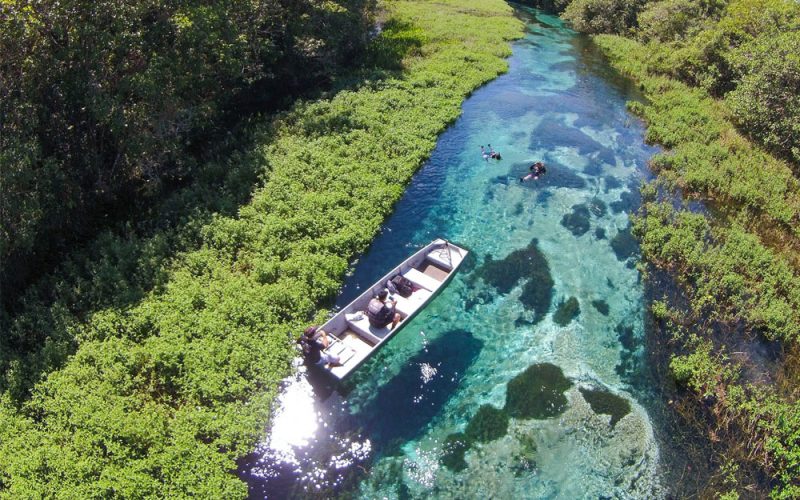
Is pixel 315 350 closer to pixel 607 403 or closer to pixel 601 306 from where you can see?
pixel 607 403

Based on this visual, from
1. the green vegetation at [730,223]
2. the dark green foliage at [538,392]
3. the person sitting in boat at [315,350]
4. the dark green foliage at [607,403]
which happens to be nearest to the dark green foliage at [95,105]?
the person sitting in boat at [315,350]

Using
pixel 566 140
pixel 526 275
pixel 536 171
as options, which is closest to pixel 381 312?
pixel 526 275

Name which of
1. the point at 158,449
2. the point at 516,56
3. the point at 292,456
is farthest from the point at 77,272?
the point at 516,56

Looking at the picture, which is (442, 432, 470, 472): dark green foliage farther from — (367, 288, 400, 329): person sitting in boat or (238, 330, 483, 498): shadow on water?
(367, 288, 400, 329): person sitting in boat

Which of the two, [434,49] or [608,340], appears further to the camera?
[434,49]

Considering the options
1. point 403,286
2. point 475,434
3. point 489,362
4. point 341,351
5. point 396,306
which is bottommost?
point 475,434

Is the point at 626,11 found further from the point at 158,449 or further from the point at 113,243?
the point at 158,449

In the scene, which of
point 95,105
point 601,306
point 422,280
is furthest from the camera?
point 601,306
